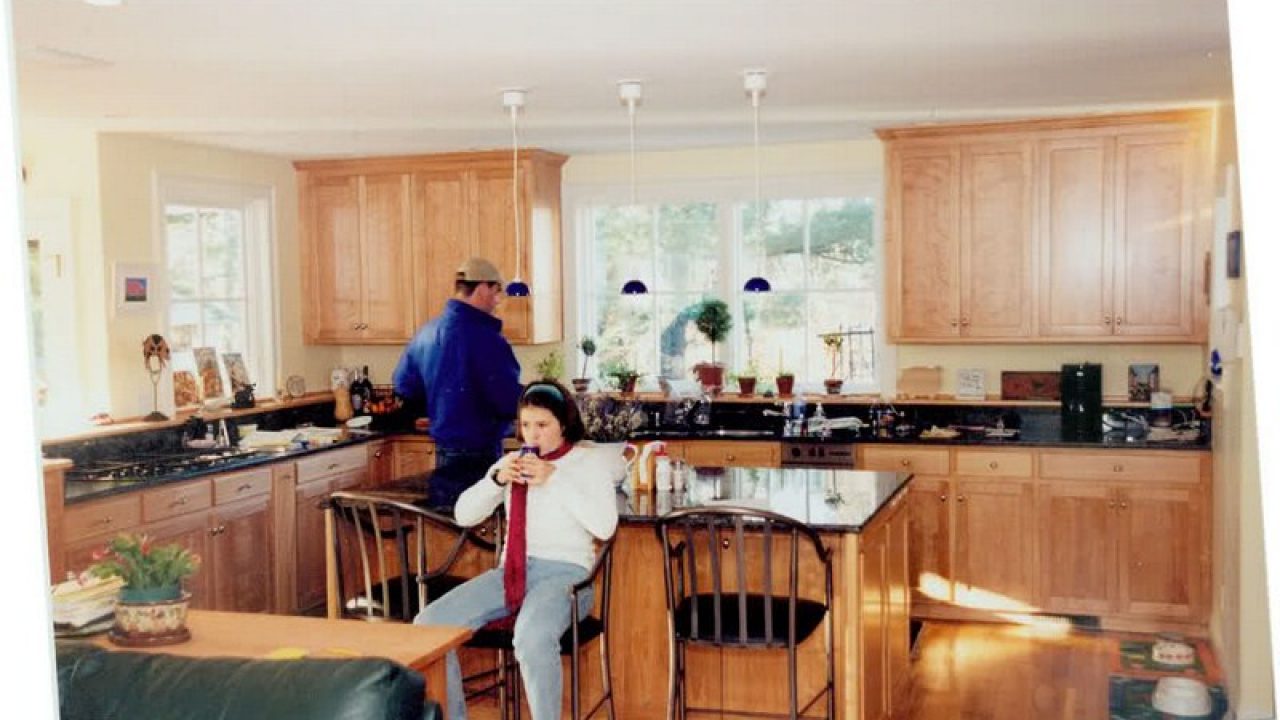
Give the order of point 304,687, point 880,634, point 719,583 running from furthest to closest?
point 880,634, point 719,583, point 304,687

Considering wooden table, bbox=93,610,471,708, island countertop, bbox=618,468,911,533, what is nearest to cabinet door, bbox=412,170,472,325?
island countertop, bbox=618,468,911,533

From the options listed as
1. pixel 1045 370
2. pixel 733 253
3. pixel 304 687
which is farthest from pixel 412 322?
pixel 304 687

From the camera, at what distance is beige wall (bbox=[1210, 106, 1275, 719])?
13.5ft

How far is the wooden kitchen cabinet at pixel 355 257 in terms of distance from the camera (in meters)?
7.14

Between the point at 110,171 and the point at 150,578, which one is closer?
the point at 150,578

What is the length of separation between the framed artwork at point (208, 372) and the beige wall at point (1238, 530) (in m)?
4.81

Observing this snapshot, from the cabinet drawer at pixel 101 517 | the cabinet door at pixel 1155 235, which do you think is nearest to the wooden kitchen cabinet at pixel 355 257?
the cabinet drawer at pixel 101 517

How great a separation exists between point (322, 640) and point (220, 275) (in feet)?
14.0

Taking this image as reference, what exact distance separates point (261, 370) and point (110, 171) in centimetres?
159

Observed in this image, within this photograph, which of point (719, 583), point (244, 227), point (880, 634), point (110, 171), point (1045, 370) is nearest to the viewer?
point (719, 583)

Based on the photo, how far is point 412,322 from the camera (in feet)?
23.4

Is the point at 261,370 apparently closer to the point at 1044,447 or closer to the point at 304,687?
the point at 1044,447

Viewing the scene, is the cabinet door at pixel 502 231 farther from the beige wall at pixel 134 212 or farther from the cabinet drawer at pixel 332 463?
the beige wall at pixel 134 212

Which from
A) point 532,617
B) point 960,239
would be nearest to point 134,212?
point 532,617
